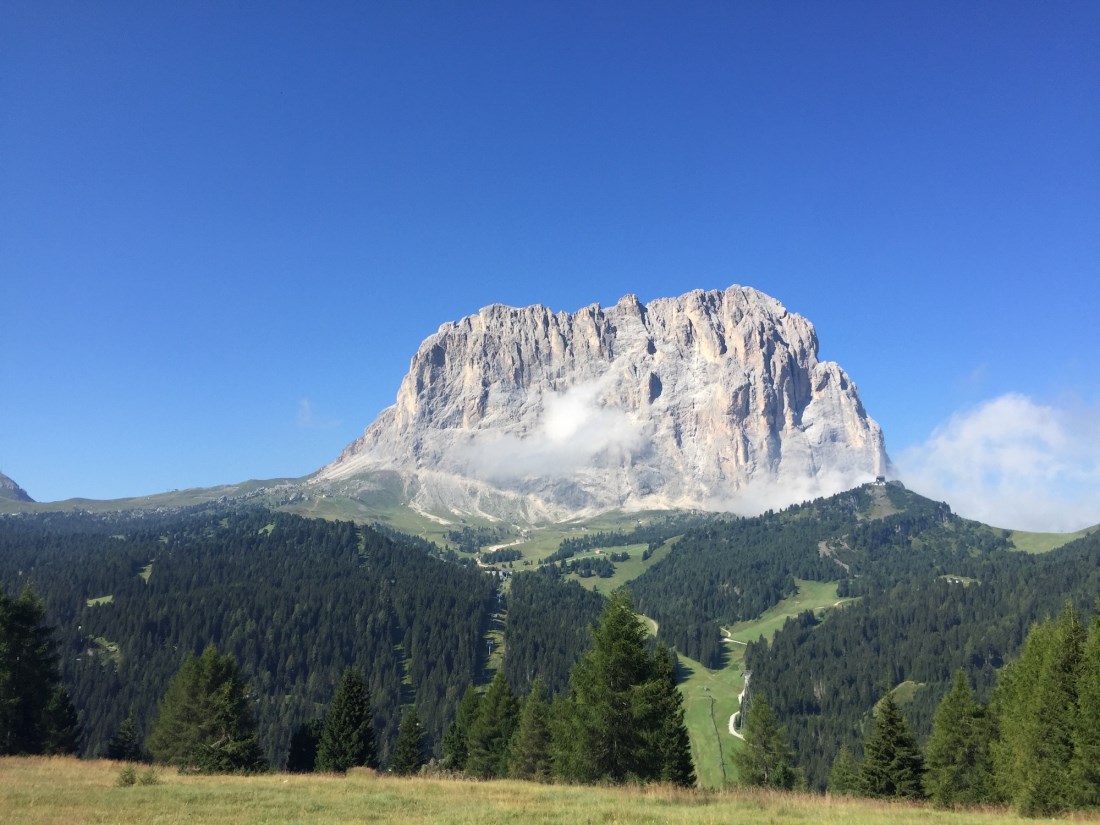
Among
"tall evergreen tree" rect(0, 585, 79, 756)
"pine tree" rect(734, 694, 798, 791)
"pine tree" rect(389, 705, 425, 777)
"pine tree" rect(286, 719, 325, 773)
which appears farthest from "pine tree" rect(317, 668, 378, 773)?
"pine tree" rect(734, 694, 798, 791)

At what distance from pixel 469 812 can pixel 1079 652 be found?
129ft

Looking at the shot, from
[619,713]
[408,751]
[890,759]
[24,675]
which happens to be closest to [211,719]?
[24,675]

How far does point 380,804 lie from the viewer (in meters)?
23.5

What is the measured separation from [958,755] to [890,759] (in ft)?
18.2

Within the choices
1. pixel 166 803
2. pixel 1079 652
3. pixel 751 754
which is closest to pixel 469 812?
pixel 166 803

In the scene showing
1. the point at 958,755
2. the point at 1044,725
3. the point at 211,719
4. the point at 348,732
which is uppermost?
the point at 1044,725

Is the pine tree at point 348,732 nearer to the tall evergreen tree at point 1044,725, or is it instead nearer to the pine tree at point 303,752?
the pine tree at point 303,752

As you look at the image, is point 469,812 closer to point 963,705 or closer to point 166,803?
point 166,803

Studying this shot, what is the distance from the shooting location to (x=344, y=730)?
66062 millimetres

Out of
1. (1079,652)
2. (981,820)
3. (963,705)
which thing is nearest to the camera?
(981,820)

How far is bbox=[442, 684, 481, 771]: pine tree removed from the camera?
264 ft

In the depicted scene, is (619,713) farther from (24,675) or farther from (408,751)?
(24,675)

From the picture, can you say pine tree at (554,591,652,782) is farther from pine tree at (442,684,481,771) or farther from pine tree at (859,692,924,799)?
pine tree at (442,684,481,771)

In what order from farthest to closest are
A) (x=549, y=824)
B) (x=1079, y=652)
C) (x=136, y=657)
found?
(x=136, y=657)
(x=1079, y=652)
(x=549, y=824)
